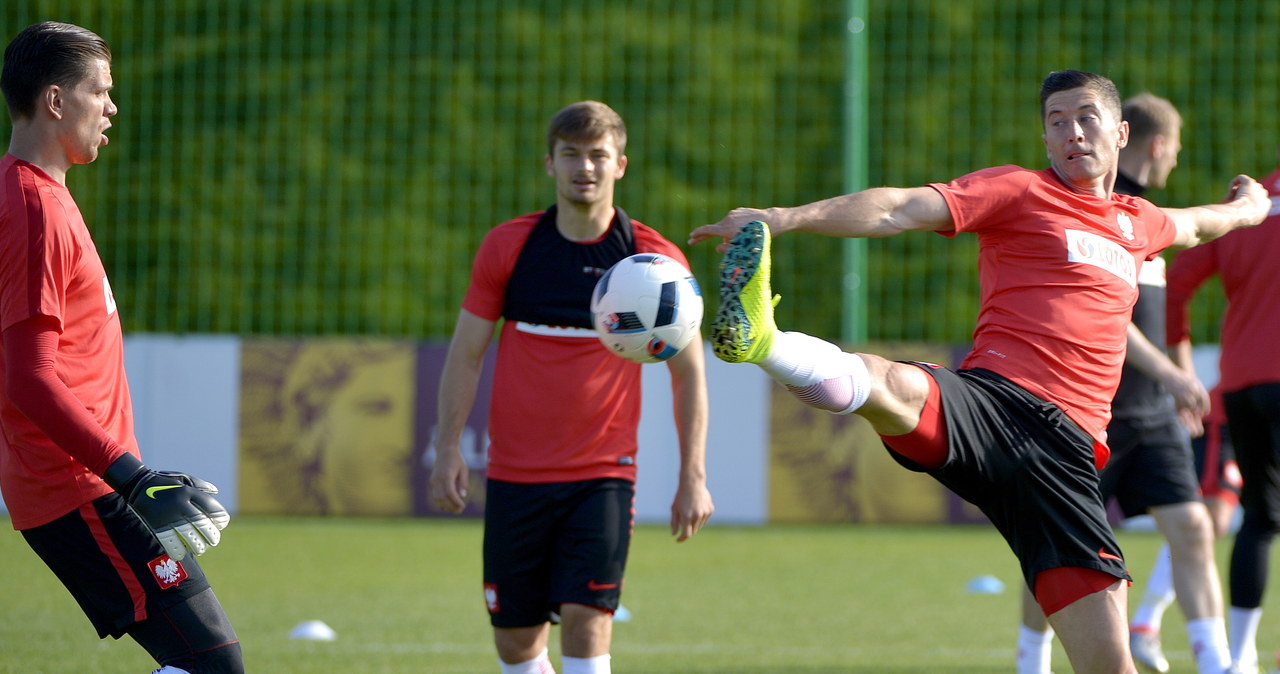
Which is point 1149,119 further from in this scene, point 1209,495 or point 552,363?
point 552,363

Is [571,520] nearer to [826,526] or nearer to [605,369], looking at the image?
[605,369]

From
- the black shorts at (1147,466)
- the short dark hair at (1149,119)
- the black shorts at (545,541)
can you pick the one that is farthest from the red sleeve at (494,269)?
the black shorts at (1147,466)

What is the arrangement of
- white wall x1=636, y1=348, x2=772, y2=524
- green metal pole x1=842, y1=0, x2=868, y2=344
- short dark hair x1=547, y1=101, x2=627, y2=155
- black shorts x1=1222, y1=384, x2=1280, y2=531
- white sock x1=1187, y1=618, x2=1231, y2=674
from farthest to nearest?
green metal pole x1=842, y1=0, x2=868, y2=344 → white wall x1=636, y1=348, x2=772, y2=524 → black shorts x1=1222, y1=384, x2=1280, y2=531 → white sock x1=1187, y1=618, x2=1231, y2=674 → short dark hair x1=547, y1=101, x2=627, y2=155

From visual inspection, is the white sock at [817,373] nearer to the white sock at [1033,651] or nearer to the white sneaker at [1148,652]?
the white sock at [1033,651]

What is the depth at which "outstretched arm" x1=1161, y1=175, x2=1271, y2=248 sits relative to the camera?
425 cm

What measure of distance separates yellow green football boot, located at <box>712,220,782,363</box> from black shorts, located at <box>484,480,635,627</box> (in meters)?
1.23

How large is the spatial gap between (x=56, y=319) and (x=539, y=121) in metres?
11.7

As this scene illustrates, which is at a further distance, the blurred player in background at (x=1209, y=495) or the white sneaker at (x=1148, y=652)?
the blurred player in background at (x=1209, y=495)

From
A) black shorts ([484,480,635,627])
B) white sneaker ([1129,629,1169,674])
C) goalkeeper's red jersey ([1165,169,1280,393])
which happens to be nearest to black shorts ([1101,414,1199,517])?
goalkeeper's red jersey ([1165,169,1280,393])

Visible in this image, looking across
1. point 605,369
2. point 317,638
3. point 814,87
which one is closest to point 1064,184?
point 605,369

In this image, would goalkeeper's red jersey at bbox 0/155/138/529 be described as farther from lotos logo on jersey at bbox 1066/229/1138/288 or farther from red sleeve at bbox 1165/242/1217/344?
red sleeve at bbox 1165/242/1217/344

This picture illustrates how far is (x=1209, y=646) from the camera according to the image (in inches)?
211

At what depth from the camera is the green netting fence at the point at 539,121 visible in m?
13.8

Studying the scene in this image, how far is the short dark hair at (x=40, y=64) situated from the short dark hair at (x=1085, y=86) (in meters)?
2.46
